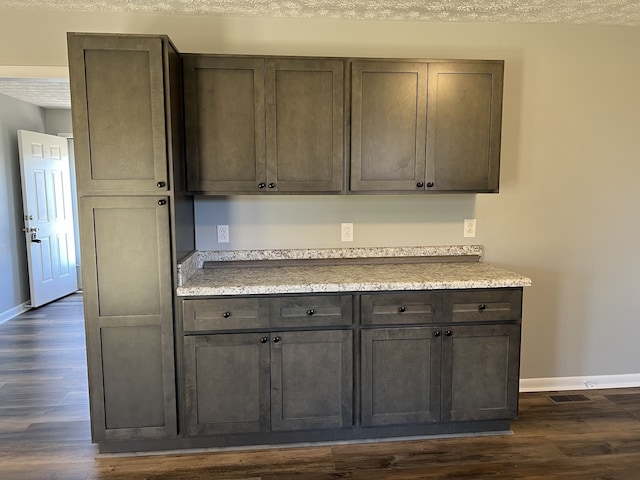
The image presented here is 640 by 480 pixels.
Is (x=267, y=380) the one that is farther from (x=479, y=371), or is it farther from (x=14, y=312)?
(x=14, y=312)

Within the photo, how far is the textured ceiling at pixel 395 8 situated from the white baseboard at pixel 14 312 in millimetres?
3415

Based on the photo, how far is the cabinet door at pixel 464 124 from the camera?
2.55 meters

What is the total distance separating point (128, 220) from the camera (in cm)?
221

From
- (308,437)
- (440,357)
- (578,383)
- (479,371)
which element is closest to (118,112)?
(308,437)

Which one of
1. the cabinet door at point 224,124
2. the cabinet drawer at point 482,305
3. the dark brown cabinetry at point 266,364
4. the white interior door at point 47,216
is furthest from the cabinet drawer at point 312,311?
the white interior door at point 47,216

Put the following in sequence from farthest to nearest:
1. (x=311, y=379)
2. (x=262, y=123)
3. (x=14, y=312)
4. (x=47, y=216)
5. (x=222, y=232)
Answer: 1. (x=47, y=216)
2. (x=14, y=312)
3. (x=222, y=232)
4. (x=262, y=123)
5. (x=311, y=379)

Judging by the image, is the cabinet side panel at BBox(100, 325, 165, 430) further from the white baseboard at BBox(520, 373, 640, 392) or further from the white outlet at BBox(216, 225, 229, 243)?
the white baseboard at BBox(520, 373, 640, 392)

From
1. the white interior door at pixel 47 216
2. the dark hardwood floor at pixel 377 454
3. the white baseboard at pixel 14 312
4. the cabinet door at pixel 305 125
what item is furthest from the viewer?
the white interior door at pixel 47 216

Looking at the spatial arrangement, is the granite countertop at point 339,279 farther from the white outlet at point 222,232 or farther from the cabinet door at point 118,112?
the cabinet door at point 118,112

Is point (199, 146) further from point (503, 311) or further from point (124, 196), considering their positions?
point (503, 311)

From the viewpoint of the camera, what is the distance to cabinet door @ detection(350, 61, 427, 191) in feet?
8.25

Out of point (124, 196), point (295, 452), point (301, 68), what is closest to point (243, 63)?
point (301, 68)

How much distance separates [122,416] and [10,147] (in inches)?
161

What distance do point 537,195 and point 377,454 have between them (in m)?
1.95
